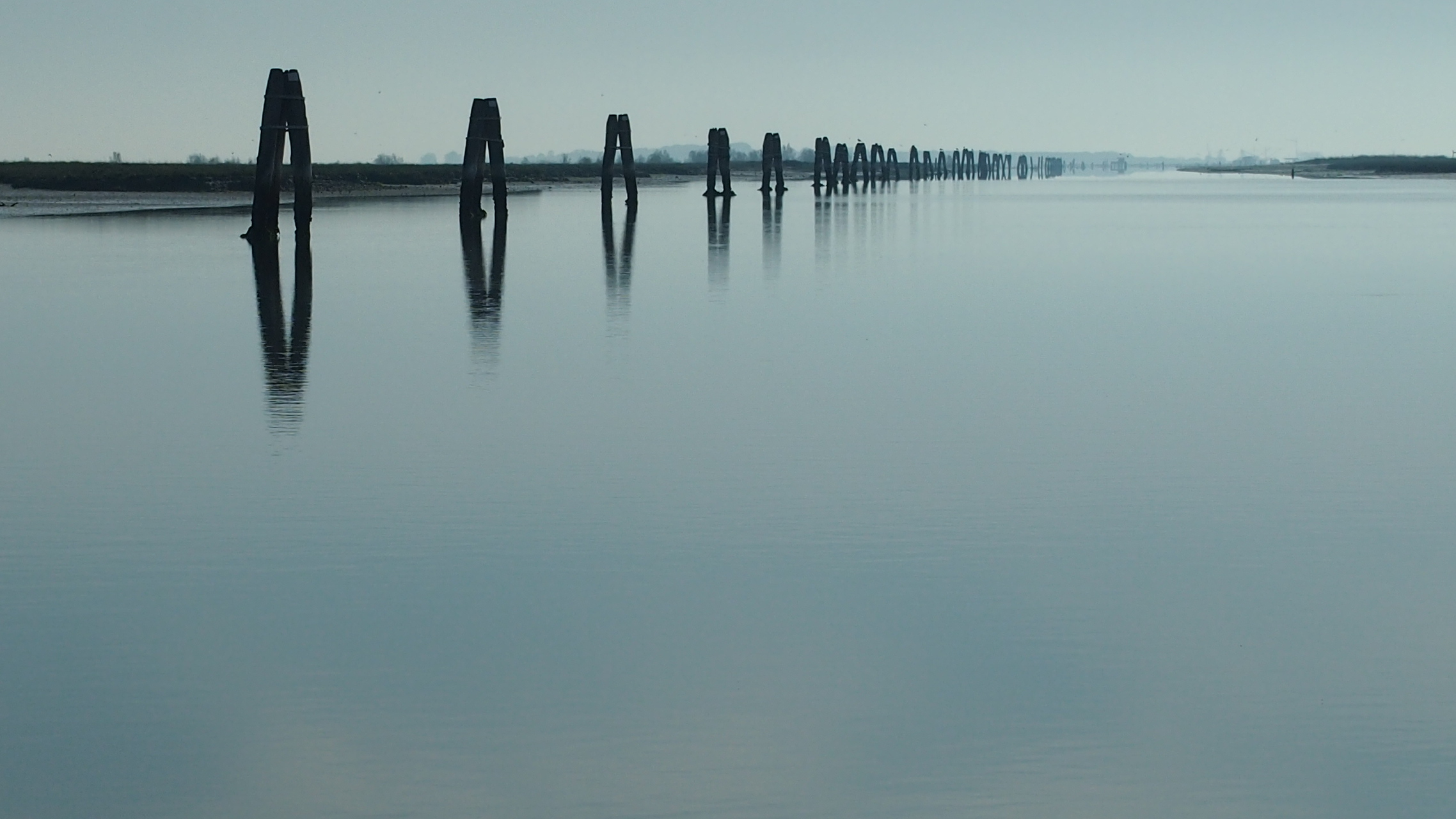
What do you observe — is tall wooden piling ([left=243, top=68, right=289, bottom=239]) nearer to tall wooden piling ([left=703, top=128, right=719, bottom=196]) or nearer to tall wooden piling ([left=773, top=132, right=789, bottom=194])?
tall wooden piling ([left=703, top=128, right=719, bottom=196])

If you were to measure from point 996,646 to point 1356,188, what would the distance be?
4330 inches

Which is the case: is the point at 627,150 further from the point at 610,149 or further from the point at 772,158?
the point at 772,158

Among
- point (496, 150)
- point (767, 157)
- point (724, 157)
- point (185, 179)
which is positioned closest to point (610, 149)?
point (496, 150)

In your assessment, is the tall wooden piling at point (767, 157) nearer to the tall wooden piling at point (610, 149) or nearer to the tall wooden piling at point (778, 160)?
the tall wooden piling at point (778, 160)

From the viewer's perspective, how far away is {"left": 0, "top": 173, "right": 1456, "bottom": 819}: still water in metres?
5.40

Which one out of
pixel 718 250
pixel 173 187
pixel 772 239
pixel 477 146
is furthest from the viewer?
pixel 173 187

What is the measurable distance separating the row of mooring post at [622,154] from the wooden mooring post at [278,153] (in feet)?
73.2

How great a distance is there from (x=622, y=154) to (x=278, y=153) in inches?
1046

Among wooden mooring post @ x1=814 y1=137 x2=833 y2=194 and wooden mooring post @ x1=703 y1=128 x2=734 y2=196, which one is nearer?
wooden mooring post @ x1=703 y1=128 x2=734 y2=196

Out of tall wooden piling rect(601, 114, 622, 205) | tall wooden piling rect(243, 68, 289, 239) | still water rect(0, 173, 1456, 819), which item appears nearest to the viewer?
still water rect(0, 173, 1456, 819)

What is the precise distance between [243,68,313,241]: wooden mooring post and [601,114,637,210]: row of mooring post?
22.3 meters

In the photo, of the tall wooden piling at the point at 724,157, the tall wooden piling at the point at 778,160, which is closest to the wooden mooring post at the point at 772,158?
the tall wooden piling at the point at 778,160

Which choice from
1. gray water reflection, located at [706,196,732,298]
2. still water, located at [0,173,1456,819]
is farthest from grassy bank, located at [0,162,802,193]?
still water, located at [0,173,1456,819]

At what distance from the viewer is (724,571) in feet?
25.0
